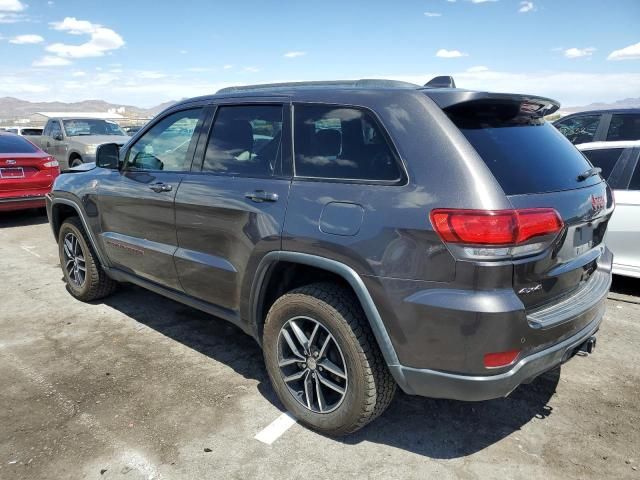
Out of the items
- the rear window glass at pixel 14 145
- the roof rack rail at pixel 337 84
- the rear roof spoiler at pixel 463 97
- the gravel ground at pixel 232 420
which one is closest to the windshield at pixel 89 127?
the rear window glass at pixel 14 145

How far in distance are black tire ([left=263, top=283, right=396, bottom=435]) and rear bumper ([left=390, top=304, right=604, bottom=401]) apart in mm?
162

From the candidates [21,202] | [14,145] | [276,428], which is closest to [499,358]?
[276,428]

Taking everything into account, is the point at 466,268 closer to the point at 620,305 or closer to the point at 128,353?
the point at 128,353

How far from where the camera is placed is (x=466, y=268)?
2.11m

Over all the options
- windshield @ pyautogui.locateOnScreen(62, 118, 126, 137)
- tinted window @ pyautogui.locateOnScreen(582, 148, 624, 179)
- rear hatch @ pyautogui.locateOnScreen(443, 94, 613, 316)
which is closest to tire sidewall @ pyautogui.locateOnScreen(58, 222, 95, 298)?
rear hatch @ pyautogui.locateOnScreen(443, 94, 613, 316)

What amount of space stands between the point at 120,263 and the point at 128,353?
796mm

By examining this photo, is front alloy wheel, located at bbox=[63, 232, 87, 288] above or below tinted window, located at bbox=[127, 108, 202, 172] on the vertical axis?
below

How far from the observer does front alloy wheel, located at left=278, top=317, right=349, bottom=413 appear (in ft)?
8.75

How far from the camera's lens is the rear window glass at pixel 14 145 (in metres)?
8.65

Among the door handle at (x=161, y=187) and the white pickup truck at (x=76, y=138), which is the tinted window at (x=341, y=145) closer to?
the door handle at (x=161, y=187)

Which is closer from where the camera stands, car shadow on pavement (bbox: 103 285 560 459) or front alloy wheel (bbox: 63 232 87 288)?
car shadow on pavement (bbox: 103 285 560 459)

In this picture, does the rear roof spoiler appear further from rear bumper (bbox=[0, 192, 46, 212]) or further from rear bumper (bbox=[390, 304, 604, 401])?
rear bumper (bbox=[0, 192, 46, 212])

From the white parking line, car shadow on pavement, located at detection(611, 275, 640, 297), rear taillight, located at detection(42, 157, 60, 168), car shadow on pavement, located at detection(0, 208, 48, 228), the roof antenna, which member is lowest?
car shadow on pavement, located at detection(0, 208, 48, 228)

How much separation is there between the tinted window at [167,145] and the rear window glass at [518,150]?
1.91 metres
